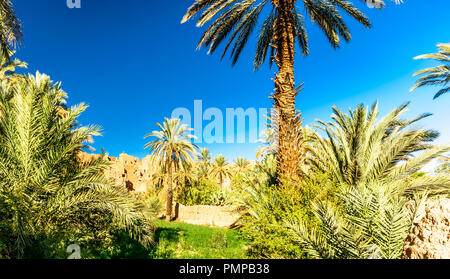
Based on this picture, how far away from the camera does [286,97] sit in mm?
7148

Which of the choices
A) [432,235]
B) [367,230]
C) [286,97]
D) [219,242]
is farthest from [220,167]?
[432,235]

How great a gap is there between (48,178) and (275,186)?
239 inches

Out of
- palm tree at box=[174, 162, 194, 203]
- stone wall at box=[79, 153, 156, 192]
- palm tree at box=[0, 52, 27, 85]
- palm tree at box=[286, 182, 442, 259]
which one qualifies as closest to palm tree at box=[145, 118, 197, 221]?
palm tree at box=[174, 162, 194, 203]

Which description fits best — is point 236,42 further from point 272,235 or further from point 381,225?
point 381,225

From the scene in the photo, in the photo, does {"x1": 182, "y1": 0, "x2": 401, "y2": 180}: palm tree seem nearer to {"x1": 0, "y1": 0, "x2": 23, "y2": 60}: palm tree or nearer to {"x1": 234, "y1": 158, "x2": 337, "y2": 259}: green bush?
{"x1": 234, "y1": 158, "x2": 337, "y2": 259}: green bush

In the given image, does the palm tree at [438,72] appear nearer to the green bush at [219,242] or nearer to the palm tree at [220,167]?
the green bush at [219,242]

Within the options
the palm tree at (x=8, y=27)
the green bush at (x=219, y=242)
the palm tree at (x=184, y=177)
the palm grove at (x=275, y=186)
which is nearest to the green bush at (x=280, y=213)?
the palm grove at (x=275, y=186)

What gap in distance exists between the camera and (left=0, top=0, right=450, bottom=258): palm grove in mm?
3355

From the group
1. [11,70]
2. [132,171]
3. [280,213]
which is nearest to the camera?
[280,213]

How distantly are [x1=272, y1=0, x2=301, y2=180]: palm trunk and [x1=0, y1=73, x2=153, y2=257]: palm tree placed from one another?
451cm

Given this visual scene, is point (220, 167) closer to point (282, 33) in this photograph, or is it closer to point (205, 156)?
point (205, 156)

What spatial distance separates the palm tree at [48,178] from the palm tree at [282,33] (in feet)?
16.2
